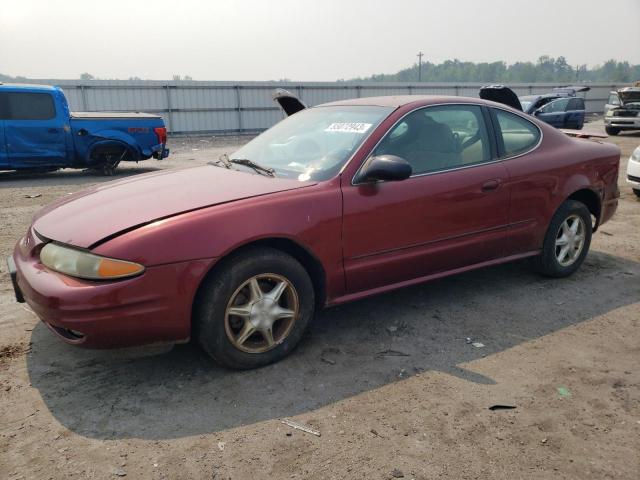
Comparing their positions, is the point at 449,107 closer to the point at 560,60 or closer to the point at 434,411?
the point at 434,411

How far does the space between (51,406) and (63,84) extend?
2010 centimetres

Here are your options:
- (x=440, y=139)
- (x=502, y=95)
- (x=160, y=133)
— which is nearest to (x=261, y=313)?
(x=440, y=139)

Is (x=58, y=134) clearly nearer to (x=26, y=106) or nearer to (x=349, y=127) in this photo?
(x=26, y=106)

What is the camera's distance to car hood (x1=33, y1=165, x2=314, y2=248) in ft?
9.84

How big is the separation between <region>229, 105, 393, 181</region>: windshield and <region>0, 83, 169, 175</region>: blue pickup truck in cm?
815

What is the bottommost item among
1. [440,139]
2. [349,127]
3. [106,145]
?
[106,145]

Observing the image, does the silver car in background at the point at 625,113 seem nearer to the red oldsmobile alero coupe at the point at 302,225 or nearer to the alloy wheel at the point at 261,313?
the red oldsmobile alero coupe at the point at 302,225

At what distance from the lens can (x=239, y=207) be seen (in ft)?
10.2

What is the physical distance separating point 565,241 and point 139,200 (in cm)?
361

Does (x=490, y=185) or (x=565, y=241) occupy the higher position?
(x=490, y=185)

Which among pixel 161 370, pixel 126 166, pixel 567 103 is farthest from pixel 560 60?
pixel 161 370

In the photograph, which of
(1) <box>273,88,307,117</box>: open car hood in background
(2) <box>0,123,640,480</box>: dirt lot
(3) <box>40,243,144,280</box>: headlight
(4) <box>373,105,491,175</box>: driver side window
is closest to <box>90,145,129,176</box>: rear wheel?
(1) <box>273,88,307,117</box>: open car hood in background

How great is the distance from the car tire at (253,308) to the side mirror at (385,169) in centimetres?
73

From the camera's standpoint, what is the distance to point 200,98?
22.8 meters
